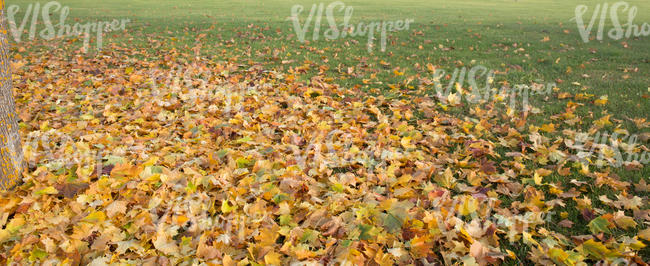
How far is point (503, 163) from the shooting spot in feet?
11.8

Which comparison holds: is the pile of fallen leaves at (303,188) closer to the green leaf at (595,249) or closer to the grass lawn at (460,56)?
the green leaf at (595,249)

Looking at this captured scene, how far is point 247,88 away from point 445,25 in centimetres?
941

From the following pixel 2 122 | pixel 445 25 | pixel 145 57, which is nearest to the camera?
pixel 2 122

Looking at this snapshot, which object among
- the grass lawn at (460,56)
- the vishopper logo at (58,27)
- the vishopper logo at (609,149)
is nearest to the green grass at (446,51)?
the grass lawn at (460,56)

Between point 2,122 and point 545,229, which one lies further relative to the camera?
point 2,122

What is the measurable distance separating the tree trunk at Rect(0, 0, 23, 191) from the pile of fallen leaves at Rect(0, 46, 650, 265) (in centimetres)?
13

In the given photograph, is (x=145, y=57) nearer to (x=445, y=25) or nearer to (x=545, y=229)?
(x=545, y=229)

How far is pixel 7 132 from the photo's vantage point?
9.57ft

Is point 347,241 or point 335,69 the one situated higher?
point 335,69

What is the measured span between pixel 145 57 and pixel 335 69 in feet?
13.7

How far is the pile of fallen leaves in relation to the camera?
2.39 meters

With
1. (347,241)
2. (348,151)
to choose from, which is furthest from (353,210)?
(348,151)

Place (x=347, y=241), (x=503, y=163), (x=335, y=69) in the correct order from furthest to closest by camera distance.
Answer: (x=335, y=69), (x=503, y=163), (x=347, y=241)

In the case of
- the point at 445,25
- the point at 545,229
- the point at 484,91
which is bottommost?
the point at 545,229
